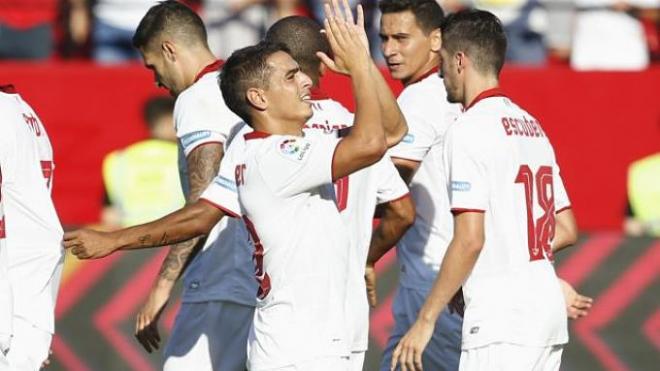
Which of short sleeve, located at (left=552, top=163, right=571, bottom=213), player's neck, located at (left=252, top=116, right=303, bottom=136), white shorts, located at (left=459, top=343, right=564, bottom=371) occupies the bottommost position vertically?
white shorts, located at (left=459, top=343, right=564, bottom=371)

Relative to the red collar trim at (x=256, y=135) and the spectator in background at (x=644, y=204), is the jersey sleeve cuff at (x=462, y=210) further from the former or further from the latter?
the spectator in background at (x=644, y=204)

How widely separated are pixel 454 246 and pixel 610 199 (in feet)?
22.7

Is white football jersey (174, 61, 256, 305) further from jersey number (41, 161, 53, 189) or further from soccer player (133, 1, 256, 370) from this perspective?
jersey number (41, 161, 53, 189)

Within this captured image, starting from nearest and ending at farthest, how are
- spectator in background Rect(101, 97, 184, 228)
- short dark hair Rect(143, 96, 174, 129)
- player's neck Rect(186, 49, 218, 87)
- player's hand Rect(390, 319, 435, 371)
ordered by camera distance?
player's hand Rect(390, 319, 435, 371) < player's neck Rect(186, 49, 218, 87) < spectator in background Rect(101, 97, 184, 228) < short dark hair Rect(143, 96, 174, 129)

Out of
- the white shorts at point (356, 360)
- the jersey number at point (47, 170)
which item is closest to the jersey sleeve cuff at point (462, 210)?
the white shorts at point (356, 360)

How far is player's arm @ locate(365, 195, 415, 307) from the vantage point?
799cm

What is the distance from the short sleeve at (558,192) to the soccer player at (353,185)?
75 cm

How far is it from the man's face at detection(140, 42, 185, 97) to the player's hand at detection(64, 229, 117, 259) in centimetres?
168

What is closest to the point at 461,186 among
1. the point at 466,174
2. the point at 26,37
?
the point at 466,174

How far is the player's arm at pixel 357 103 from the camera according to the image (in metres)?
6.68

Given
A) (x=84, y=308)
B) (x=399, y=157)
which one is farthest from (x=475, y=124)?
(x=84, y=308)

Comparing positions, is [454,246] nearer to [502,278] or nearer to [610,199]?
[502,278]

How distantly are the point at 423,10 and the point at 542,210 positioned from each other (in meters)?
1.90

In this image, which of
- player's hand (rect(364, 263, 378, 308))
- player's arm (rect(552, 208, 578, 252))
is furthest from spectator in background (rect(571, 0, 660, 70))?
player's arm (rect(552, 208, 578, 252))
